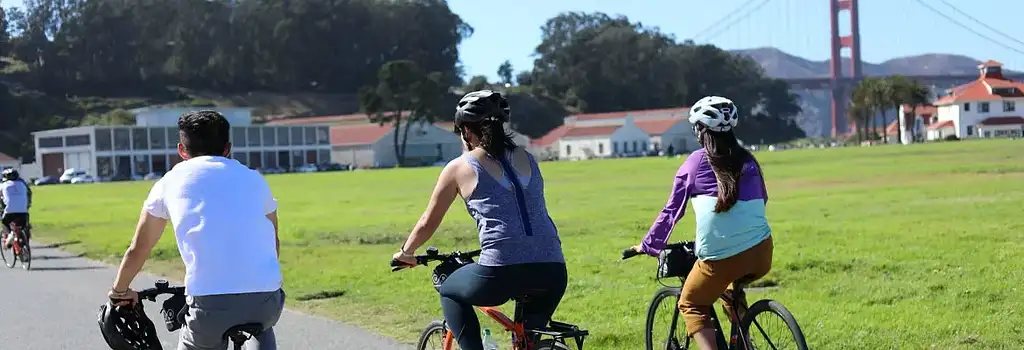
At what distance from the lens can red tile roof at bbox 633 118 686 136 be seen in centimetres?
13562

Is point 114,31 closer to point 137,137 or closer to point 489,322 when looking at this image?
point 137,137

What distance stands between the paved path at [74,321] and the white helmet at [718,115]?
3.96 metres

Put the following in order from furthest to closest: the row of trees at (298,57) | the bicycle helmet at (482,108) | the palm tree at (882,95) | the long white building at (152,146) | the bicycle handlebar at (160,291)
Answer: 1. the row of trees at (298,57)
2. the palm tree at (882,95)
3. the long white building at (152,146)
4. the bicycle helmet at (482,108)
5. the bicycle handlebar at (160,291)

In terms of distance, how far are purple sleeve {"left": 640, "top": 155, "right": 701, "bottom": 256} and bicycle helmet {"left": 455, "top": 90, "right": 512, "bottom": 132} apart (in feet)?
3.19

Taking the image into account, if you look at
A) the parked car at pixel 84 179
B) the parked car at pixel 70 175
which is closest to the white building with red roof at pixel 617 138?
the parked car at pixel 70 175

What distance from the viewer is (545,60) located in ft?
549

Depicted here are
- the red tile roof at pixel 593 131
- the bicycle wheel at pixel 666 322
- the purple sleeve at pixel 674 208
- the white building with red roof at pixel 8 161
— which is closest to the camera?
the purple sleeve at pixel 674 208

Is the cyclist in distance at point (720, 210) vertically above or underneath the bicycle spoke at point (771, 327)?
above

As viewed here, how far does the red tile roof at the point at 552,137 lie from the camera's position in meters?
139

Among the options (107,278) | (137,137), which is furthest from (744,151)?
(137,137)

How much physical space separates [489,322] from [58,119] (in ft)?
469

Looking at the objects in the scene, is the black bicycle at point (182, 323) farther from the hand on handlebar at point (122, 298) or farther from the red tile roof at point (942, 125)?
the red tile roof at point (942, 125)

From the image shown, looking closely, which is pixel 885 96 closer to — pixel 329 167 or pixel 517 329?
pixel 329 167

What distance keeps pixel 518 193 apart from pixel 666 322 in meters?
1.72
